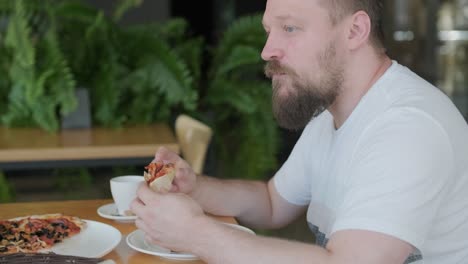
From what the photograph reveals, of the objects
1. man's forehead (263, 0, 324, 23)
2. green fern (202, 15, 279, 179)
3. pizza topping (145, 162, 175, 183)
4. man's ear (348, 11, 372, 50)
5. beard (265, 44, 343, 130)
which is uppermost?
man's forehead (263, 0, 324, 23)

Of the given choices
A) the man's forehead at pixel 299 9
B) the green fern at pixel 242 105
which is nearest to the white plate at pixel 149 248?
the man's forehead at pixel 299 9

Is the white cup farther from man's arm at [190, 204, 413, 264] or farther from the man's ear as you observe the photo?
the man's ear

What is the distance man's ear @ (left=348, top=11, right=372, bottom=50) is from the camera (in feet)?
4.93

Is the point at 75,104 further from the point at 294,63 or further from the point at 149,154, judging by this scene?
the point at 294,63

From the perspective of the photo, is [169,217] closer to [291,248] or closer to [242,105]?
[291,248]

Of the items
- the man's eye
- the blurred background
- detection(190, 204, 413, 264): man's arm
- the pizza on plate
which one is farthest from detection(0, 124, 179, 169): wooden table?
detection(190, 204, 413, 264): man's arm

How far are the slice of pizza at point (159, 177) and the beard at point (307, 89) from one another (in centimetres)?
29

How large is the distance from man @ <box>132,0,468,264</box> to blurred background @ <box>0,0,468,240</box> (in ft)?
5.63

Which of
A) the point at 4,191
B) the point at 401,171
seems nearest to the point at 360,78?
the point at 401,171

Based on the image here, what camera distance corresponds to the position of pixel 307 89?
1.54 metres

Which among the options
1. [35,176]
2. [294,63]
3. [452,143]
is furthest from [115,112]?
[452,143]

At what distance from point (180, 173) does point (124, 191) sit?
0.16 m

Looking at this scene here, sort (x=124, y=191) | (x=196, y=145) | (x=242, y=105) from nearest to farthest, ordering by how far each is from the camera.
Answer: (x=124, y=191) → (x=196, y=145) → (x=242, y=105)

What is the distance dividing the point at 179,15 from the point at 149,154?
4562 millimetres
